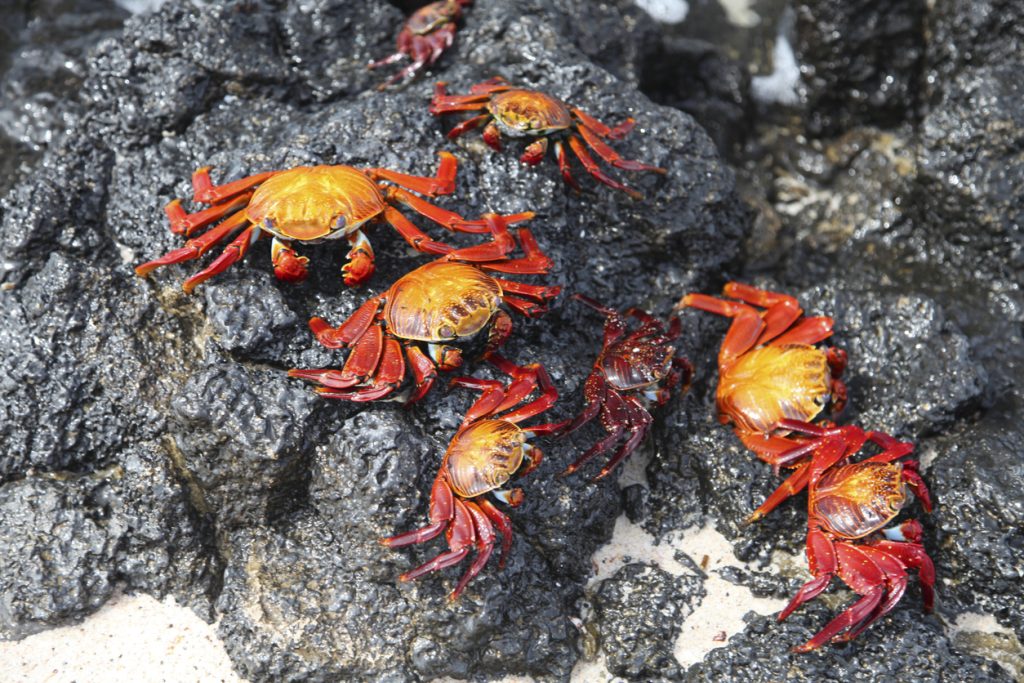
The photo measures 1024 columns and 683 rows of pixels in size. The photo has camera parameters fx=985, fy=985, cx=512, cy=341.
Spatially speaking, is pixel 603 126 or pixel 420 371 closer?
pixel 420 371

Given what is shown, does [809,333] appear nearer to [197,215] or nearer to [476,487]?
[476,487]

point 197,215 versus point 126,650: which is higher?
point 197,215

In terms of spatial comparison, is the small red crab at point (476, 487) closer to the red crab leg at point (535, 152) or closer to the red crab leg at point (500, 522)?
the red crab leg at point (500, 522)

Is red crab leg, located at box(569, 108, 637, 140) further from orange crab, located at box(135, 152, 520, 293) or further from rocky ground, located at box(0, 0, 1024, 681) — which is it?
orange crab, located at box(135, 152, 520, 293)

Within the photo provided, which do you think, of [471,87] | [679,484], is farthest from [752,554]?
[471,87]

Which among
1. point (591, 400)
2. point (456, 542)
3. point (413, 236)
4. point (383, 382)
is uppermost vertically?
point (413, 236)

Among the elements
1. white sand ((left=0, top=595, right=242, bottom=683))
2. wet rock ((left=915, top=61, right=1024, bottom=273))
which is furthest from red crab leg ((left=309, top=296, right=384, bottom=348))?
wet rock ((left=915, top=61, right=1024, bottom=273))

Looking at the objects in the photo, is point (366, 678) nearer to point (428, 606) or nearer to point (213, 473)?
point (428, 606)

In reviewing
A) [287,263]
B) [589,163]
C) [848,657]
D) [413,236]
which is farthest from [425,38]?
[848,657]
